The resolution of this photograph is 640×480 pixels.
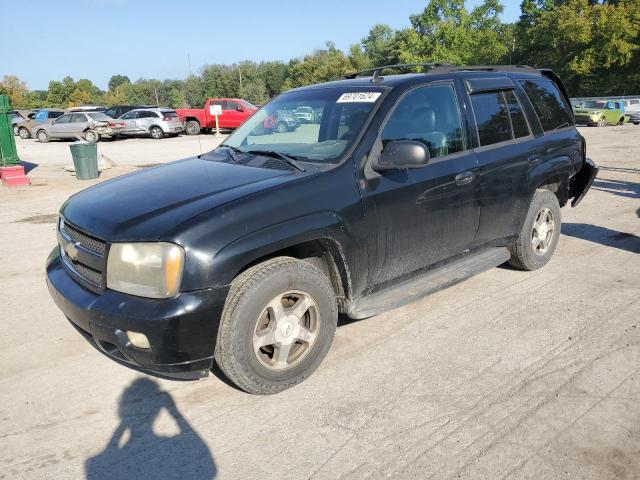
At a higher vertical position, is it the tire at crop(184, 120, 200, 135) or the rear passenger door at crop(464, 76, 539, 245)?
the rear passenger door at crop(464, 76, 539, 245)

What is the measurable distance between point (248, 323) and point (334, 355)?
0.96m

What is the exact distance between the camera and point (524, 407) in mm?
3006

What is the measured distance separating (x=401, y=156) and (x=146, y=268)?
1725 mm

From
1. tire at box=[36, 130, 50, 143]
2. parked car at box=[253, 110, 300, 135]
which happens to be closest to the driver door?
parked car at box=[253, 110, 300, 135]

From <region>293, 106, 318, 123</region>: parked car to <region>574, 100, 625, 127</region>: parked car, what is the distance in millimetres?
29424

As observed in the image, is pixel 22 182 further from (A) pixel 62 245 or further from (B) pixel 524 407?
(B) pixel 524 407

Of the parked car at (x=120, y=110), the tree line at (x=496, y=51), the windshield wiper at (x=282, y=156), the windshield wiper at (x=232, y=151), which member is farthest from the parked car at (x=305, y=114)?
the tree line at (x=496, y=51)

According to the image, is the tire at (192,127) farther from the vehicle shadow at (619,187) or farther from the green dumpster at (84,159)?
the vehicle shadow at (619,187)

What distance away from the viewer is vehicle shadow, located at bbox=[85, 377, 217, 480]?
2561mm

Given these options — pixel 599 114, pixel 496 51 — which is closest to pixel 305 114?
pixel 599 114

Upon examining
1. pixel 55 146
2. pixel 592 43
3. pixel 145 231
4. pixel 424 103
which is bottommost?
pixel 55 146

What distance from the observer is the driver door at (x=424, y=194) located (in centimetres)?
355

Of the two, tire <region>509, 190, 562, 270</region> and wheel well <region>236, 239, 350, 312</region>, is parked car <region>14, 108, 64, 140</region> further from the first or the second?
wheel well <region>236, 239, 350, 312</region>

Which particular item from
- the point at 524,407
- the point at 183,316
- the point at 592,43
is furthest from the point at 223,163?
the point at 592,43
